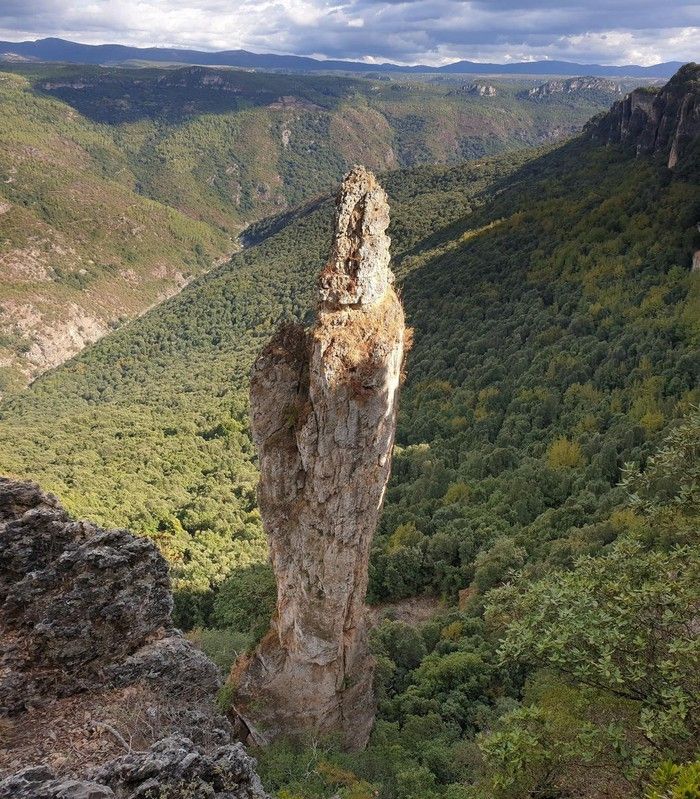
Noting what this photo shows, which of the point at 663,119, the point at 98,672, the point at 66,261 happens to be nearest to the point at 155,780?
the point at 98,672

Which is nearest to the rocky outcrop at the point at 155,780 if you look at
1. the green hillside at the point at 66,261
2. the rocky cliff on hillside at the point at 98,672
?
the rocky cliff on hillside at the point at 98,672

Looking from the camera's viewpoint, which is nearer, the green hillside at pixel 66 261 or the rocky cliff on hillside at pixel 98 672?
the rocky cliff on hillside at pixel 98 672

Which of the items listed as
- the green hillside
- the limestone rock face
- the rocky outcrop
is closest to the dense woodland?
the limestone rock face

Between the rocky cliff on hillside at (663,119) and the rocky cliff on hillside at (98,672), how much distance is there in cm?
7191

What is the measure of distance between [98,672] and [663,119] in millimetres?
87054

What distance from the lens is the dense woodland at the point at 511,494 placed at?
10.2m

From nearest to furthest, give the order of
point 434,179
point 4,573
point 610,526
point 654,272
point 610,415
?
point 4,573, point 610,526, point 610,415, point 654,272, point 434,179

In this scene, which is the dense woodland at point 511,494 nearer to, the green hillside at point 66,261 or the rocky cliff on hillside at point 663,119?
the rocky cliff on hillside at point 663,119

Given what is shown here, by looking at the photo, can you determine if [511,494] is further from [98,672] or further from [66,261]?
[66,261]

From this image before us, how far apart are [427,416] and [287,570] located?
3419cm

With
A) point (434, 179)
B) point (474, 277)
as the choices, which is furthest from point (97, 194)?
point (474, 277)

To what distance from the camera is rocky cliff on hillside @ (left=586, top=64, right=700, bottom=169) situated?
209ft

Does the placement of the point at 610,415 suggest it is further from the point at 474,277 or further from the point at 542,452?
the point at 474,277

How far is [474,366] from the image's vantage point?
53250 mm
